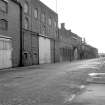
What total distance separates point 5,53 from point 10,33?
10.5ft

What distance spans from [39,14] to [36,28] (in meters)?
3.78

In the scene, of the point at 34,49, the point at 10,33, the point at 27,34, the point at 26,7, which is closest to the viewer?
the point at 10,33

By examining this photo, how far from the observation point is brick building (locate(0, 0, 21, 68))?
2719 centimetres

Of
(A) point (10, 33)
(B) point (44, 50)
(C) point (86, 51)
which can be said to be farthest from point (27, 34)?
(C) point (86, 51)

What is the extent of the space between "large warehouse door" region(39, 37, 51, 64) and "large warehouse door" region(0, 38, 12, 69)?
42.3 ft

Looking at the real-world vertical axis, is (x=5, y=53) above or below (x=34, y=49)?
below

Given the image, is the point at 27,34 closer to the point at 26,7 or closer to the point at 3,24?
the point at 26,7

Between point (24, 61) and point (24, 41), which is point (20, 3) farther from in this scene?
point (24, 61)

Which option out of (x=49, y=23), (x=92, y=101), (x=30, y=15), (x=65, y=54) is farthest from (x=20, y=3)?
(x=65, y=54)

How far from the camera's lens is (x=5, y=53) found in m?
27.8

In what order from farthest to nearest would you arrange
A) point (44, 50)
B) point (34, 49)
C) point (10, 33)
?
point (44, 50)
point (34, 49)
point (10, 33)

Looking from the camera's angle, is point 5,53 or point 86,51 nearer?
point 5,53

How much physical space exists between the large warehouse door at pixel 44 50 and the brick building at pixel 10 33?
976 cm

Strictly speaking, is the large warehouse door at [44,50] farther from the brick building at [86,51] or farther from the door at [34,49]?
the brick building at [86,51]
